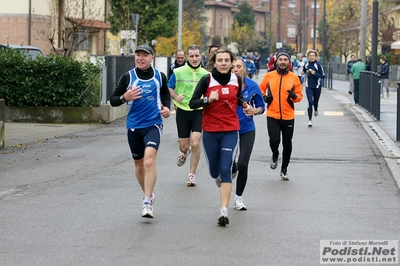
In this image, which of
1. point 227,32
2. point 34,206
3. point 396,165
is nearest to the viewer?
point 34,206

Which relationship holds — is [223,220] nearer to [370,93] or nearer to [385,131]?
[385,131]

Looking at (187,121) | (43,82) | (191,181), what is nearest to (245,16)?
(43,82)

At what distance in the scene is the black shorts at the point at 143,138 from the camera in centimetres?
924

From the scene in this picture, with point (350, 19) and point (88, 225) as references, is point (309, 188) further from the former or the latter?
point (350, 19)

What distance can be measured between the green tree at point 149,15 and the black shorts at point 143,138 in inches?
1593

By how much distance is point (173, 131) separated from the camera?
20.4m

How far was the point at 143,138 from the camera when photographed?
9.35 m

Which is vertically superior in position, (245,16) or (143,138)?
(245,16)

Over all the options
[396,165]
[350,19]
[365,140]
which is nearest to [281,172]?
[396,165]

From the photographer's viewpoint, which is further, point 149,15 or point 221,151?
point 149,15

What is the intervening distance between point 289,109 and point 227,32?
9686cm

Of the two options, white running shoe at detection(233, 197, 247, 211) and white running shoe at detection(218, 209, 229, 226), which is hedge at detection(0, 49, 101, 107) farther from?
white running shoe at detection(218, 209, 229, 226)

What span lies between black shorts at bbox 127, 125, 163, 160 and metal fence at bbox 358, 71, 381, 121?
15.4 m

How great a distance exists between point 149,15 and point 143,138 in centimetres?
4251
